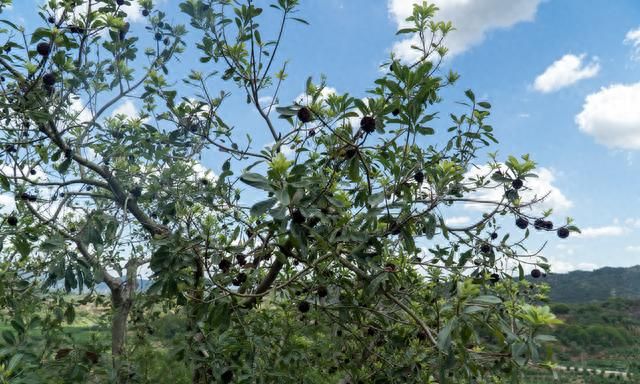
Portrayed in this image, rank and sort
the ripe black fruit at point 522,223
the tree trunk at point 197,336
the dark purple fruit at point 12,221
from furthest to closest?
the dark purple fruit at point 12,221 → the ripe black fruit at point 522,223 → the tree trunk at point 197,336

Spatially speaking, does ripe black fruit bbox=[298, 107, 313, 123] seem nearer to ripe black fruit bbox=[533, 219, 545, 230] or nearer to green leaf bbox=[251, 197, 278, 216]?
green leaf bbox=[251, 197, 278, 216]

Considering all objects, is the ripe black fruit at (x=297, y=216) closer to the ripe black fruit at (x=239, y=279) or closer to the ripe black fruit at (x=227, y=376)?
the ripe black fruit at (x=239, y=279)

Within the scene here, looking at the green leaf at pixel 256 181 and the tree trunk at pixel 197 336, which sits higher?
the green leaf at pixel 256 181

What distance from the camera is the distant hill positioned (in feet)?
147

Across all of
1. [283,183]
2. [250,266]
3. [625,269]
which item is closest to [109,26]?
[250,266]

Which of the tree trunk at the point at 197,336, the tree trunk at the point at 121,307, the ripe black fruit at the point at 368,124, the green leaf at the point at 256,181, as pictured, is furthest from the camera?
the tree trunk at the point at 121,307

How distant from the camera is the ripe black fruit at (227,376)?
277 centimetres

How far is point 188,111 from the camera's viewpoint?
3320 millimetres

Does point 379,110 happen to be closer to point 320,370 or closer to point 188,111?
point 188,111

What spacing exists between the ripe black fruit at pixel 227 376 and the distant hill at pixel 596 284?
152ft

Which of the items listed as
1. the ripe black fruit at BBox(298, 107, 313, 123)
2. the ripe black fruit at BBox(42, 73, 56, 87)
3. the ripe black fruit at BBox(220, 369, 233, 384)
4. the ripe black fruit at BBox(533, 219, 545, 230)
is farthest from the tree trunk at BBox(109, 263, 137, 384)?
the ripe black fruit at BBox(533, 219, 545, 230)

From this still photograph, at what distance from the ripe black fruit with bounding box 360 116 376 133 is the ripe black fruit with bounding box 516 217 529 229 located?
4.37ft

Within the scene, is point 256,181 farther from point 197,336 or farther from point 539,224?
point 539,224

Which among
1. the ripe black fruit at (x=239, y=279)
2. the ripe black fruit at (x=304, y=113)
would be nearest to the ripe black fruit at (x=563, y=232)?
the ripe black fruit at (x=304, y=113)
